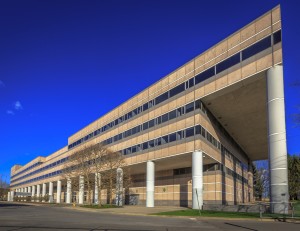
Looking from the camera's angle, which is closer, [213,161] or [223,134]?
[213,161]

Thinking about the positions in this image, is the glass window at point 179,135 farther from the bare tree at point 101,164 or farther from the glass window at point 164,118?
the bare tree at point 101,164

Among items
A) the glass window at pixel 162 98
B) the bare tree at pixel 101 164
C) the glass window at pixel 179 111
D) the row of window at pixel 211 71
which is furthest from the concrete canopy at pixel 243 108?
the bare tree at pixel 101 164

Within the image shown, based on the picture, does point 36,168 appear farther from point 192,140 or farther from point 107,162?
point 192,140

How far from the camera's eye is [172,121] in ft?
151

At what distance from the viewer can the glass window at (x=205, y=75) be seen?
39838 mm

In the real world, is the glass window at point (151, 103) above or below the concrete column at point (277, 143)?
above

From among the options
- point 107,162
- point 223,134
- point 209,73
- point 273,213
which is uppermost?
point 209,73

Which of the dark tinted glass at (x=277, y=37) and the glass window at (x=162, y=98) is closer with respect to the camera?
the dark tinted glass at (x=277, y=37)

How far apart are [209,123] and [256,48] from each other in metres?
14.6

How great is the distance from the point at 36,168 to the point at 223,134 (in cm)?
8816

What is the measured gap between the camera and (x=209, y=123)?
46.1 m

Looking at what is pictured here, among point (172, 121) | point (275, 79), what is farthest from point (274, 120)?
point (172, 121)

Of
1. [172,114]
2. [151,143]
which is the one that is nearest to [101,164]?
[151,143]

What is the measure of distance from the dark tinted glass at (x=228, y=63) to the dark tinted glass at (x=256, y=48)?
3.31ft
